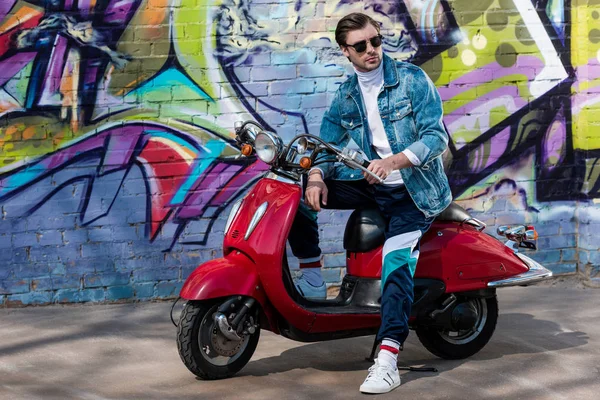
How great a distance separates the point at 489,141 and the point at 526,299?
3.74ft

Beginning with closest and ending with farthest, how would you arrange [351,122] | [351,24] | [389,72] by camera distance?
[351,24], [389,72], [351,122]

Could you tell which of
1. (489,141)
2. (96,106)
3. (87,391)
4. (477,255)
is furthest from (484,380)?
(96,106)

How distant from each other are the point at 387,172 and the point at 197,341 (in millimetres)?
1179

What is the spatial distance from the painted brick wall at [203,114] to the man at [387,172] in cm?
168

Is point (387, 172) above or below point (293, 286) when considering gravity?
above

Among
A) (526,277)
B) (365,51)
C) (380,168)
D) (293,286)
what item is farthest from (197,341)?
(526,277)

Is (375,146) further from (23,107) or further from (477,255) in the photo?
(23,107)

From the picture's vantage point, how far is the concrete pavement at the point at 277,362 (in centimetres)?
479

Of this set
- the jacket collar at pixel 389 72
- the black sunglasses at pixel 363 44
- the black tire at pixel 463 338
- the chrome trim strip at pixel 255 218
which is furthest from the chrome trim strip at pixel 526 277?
the black sunglasses at pixel 363 44

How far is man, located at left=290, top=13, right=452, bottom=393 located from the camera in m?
4.80

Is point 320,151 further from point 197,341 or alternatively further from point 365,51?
point 197,341

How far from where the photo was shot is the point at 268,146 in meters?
4.74

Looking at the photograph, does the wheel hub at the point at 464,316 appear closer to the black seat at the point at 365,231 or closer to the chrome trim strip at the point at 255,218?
the black seat at the point at 365,231

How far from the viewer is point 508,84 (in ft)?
23.2
